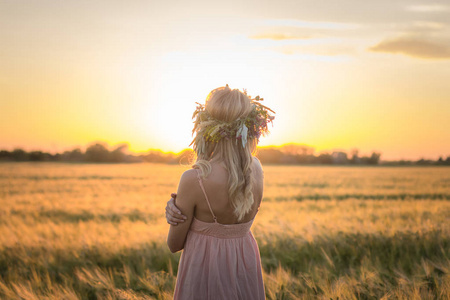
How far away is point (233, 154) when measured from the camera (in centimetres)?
228

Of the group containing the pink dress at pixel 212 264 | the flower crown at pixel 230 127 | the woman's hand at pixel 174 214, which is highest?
the flower crown at pixel 230 127

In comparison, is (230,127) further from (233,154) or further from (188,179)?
(188,179)

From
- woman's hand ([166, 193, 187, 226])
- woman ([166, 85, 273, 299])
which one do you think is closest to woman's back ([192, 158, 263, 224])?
woman ([166, 85, 273, 299])

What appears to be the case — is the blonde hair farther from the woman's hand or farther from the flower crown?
the woman's hand

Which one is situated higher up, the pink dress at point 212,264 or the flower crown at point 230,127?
the flower crown at point 230,127

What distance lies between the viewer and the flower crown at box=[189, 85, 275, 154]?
2.22 meters

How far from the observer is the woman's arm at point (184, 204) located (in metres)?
2.17

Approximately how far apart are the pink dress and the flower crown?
53cm

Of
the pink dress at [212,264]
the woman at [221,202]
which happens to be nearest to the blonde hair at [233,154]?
the woman at [221,202]

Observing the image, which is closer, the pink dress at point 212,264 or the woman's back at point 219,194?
the woman's back at point 219,194

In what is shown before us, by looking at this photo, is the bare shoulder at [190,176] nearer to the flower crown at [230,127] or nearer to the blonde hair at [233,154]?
the blonde hair at [233,154]

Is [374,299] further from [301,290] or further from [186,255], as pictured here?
[186,255]

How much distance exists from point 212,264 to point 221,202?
0.46 metres

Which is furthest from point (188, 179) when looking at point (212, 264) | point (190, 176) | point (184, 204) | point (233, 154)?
point (212, 264)
